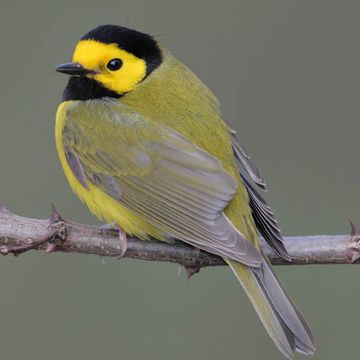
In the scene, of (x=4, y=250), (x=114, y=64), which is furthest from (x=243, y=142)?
(x=4, y=250)

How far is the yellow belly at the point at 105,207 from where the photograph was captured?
6.09 meters

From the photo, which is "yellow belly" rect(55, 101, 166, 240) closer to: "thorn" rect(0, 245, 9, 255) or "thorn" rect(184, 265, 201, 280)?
"thorn" rect(184, 265, 201, 280)

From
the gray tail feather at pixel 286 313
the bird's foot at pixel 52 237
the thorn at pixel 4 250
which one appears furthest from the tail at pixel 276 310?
the thorn at pixel 4 250

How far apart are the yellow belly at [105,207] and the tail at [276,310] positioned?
0.48 m

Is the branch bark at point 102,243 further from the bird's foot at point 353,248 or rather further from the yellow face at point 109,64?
the yellow face at point 109,64

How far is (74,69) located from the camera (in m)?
6.51

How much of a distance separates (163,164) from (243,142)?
1.70m

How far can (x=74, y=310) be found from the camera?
24.2 feet

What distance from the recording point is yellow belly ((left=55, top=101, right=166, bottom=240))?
609cm

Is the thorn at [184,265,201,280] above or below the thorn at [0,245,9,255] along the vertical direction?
below

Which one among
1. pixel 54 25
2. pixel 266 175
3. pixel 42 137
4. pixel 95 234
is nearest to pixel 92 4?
pixel 54 25

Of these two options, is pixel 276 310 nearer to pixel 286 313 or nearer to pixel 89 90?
pixel 286 313

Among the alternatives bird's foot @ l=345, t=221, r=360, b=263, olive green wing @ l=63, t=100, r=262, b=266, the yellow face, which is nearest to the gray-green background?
the yellow face

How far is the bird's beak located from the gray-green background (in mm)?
816
